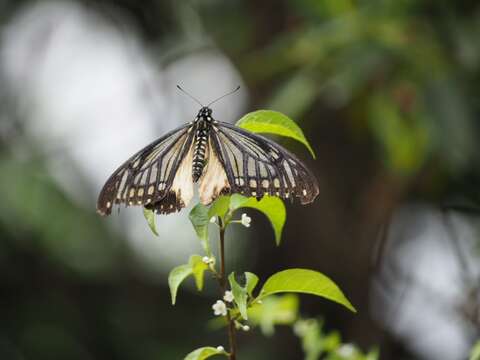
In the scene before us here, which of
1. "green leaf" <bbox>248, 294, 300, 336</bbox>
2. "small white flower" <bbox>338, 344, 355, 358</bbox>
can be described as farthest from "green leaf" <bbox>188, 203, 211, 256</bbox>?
"green leaf" <bbox>248, 294, 300, 336</bbox>

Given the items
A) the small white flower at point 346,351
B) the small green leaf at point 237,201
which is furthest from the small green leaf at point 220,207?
the small white flower at point 346,351

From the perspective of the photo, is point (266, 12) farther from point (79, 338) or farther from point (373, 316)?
point (79, 338)

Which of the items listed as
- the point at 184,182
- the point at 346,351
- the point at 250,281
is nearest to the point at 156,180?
the point at 184,182

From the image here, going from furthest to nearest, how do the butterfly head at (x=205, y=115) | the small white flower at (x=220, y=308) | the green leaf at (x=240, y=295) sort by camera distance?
the butterfly head at (x=205, y=115), the small white flower at (x=220, y=308), the green leaf at (x=240, y=295)

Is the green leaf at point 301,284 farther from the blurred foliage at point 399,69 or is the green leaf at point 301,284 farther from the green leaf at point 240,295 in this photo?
the blurred foliage at point 399,69

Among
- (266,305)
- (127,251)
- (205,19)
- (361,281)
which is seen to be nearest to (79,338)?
(127,251)

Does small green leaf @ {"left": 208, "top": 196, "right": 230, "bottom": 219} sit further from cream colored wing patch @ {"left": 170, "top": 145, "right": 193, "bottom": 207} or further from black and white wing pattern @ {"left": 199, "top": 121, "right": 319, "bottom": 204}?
cream colored wing patch @ {"left": 170, "top": 145, "right": 193, "bottom": 207}

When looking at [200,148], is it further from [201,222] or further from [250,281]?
[250,281]
